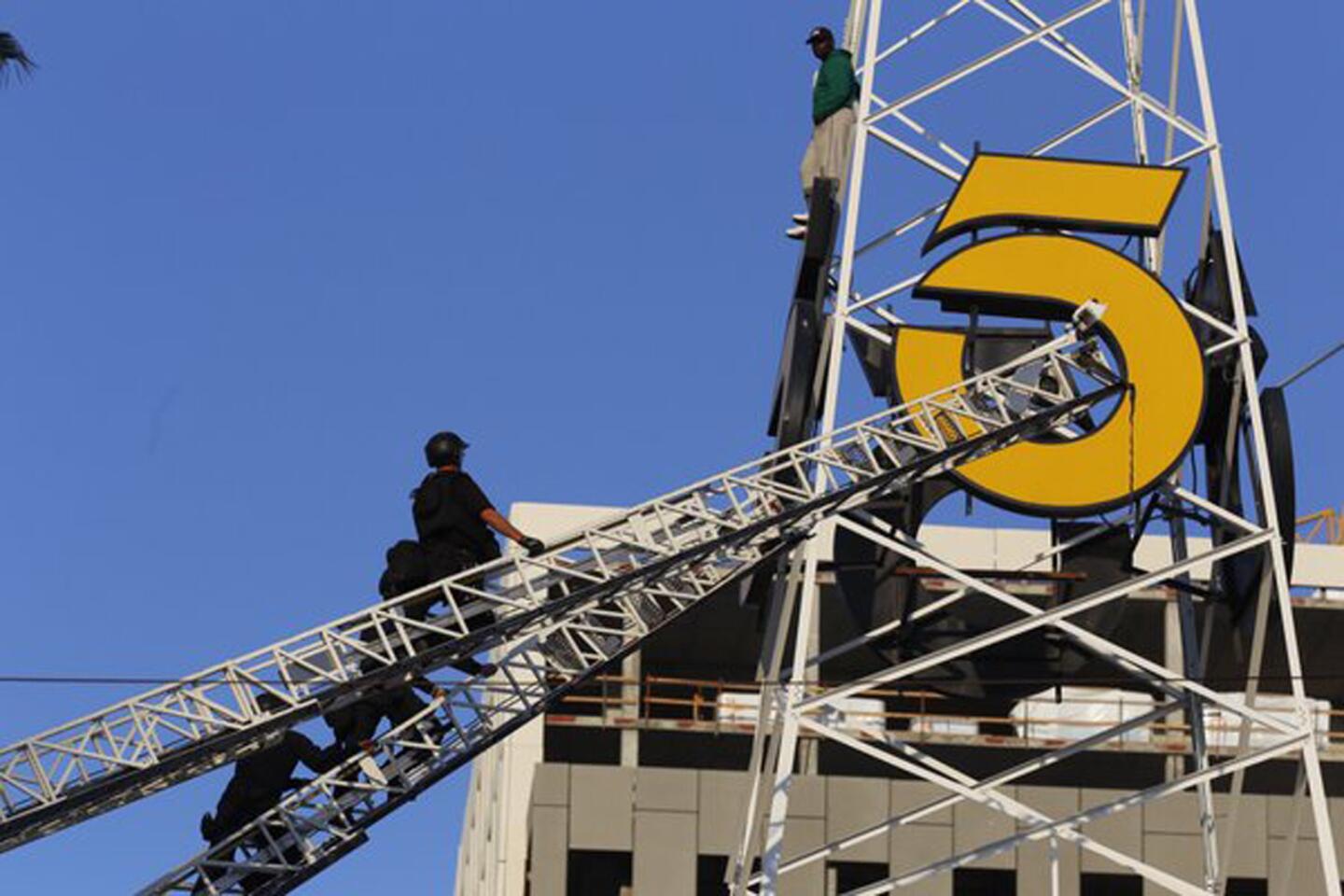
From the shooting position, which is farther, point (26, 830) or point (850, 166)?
point (850, 166)

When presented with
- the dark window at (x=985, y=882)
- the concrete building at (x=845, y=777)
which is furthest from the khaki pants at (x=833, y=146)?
the dark window at (x=985, y=882)

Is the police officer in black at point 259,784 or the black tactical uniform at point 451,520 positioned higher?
the black tactical uniform at point 451,520

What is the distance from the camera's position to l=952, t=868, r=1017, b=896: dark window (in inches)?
2322

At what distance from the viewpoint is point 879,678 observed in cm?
3753

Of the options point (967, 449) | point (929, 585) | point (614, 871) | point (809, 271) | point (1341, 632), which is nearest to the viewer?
point (967, 449)

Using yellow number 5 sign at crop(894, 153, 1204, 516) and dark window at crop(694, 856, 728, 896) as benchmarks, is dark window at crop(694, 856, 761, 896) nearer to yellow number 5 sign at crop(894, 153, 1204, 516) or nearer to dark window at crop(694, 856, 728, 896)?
dark window at crop(694, 856, 728, 896)

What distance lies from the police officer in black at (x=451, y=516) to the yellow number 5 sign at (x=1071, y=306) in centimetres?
627

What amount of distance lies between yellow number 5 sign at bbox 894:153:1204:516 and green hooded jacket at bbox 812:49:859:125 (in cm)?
218

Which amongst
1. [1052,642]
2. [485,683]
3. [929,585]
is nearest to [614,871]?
[929,585]

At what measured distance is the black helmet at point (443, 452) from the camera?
33.7 m

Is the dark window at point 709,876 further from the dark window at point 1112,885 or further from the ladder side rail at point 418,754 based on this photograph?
the ladder side rail at point 418,754

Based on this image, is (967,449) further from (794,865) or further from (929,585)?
(929,585)

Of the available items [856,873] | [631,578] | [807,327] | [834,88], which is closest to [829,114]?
[834,88]

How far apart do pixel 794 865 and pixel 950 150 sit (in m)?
8.81
